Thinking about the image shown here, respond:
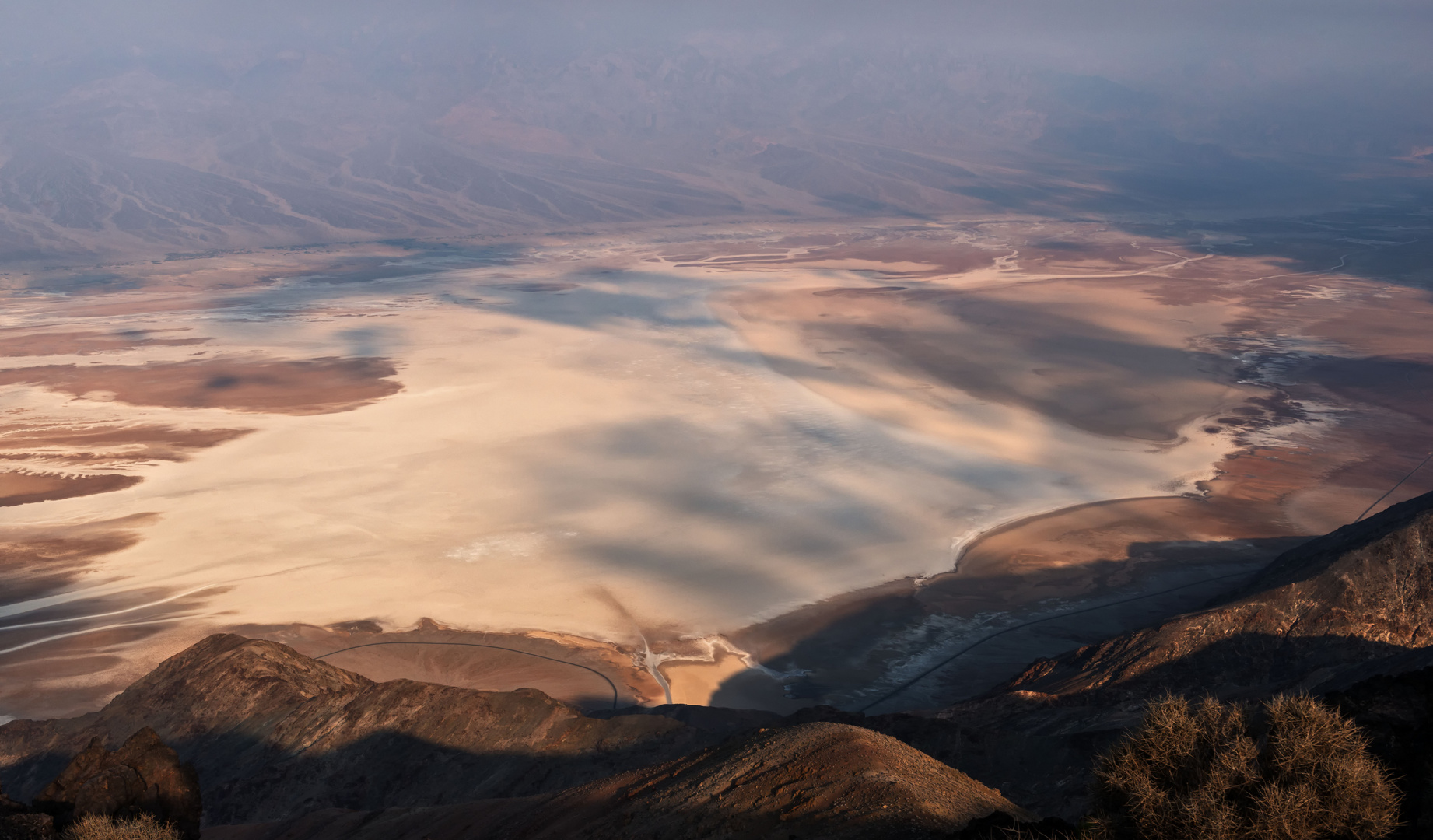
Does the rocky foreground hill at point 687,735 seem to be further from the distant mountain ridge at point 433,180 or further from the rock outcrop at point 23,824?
the distant mountain ridge at point 433,180

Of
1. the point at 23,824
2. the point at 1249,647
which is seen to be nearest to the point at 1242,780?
the point at 1249,647

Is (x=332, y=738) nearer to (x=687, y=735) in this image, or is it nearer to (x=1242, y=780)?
(x=687, y=735)

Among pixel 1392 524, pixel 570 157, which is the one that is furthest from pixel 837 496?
pixel 570 157

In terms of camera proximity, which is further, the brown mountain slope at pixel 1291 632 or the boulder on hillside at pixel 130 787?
the brown mountain slope at pixel 1291 632

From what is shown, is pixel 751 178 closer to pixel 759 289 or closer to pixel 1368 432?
pixel 759 289

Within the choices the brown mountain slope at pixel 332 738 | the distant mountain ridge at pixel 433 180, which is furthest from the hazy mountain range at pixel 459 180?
the brown mountain slope at pixel 332 738

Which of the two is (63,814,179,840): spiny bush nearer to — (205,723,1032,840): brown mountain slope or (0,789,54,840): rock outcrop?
(0,789,54,840): rock outcrop
